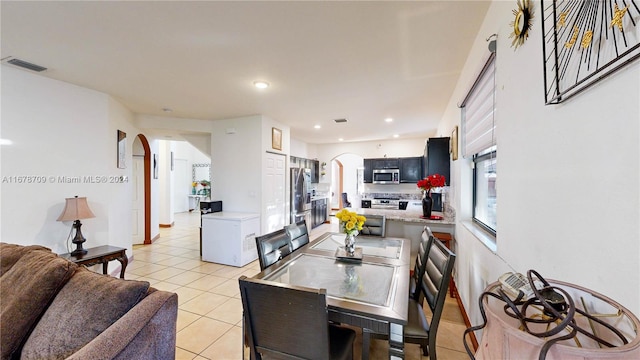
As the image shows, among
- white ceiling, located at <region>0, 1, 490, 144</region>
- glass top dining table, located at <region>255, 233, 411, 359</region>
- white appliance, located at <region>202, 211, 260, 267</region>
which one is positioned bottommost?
white appliance, located at <region>202, 211, 260, 267</region>

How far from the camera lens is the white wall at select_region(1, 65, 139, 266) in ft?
8.60

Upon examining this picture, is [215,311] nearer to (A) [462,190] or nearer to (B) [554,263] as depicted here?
(B) [554,263]

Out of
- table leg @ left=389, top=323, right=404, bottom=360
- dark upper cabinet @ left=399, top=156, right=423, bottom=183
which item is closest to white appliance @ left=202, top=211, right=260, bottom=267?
table leg @ left=389, top=323, right=404, bottom=360

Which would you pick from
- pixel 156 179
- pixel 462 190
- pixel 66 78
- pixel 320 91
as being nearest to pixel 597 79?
pixel 462 190

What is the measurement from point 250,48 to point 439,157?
3.07m

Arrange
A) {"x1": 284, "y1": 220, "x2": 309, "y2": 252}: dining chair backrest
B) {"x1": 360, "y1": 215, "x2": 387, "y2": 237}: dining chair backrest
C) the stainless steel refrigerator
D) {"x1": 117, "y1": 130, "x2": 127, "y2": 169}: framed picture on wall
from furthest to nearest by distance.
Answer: the stainless steel refrigerator < {"x1": 117, "y1": 130, "x2": 127, "y2": 169}: framed picture on wall < {"x1": 360, "y1": 215, "x2": 387, "y2": 237}: dining chair backrest < {"x1": 284, "y1": 220, "x2": 309, "y2": 252}: dining chair backrest

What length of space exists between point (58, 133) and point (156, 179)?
2.89m

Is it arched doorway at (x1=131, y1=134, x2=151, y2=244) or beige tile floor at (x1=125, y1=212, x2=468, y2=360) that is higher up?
arched doorway at (x1=131, y1=134, x2=151, y2=244)

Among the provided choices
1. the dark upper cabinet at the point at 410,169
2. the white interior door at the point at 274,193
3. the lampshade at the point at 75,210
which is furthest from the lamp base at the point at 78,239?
the dark upper cabinet at the point at 410,169

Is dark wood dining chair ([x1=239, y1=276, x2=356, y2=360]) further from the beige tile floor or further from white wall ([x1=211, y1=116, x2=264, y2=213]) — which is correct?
white wall ([x1=211, y1=116, x2=264, y2=213])

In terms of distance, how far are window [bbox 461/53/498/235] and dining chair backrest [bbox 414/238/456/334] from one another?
2.13ft

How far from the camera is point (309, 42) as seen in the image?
2.08 m

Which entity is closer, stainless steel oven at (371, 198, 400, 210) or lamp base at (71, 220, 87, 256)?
lamp base at (71, 220, 87, 256)

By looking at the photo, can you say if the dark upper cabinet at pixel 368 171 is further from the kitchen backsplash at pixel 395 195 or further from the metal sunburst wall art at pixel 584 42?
the metal sunburst wall art at pixel 584 42
